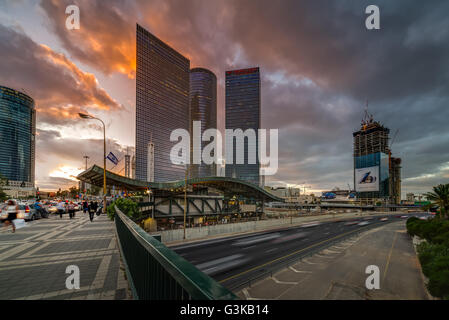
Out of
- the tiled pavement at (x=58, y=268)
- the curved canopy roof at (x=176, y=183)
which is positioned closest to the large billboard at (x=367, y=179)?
the curved canopy roof at (x=176, y=183)

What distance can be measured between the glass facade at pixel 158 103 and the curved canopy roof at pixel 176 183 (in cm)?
9719

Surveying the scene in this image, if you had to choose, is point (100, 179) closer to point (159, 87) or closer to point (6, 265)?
point (6, 265)

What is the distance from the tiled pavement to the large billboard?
710ft

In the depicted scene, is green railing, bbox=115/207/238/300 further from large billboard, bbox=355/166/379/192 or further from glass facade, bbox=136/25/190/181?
large billboard, bbox=355/166/379/192

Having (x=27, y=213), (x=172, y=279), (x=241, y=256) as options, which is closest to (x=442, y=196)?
(x=241, y=256)

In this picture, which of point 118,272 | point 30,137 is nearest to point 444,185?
point 118,272

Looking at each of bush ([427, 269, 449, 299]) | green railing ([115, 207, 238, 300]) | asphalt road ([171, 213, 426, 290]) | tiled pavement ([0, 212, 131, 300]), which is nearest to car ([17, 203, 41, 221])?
tiled pavement ([0, 212, 131, 300])

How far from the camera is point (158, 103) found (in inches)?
6294

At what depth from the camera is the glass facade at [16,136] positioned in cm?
14262

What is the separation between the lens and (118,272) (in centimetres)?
603

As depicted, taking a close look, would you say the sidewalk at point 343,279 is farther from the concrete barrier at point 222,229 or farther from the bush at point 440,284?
the concrete barrier at point 222,229

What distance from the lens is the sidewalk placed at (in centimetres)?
1510

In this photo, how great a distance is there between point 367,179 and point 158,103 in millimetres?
198496

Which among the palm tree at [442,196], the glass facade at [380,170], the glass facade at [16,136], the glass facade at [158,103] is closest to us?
the palm tree at [442,196]
